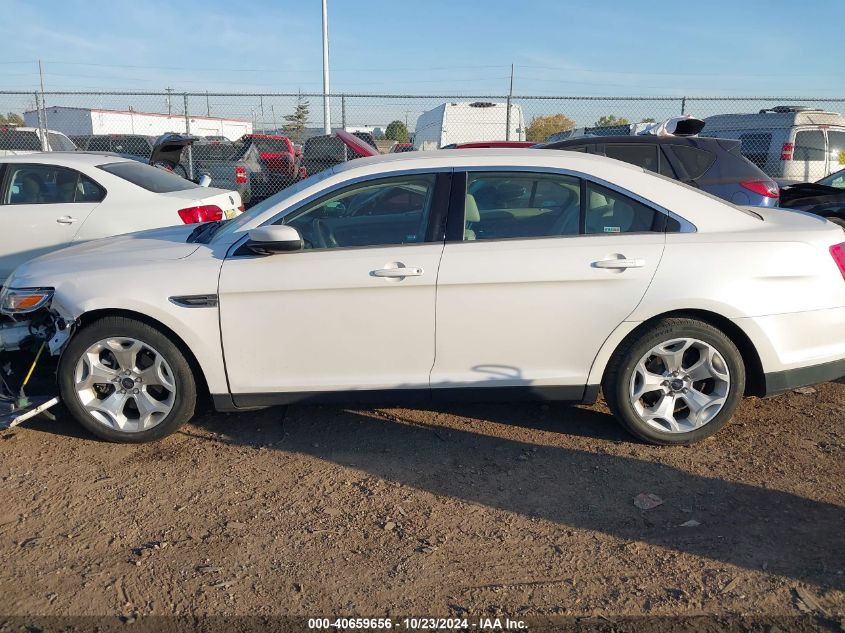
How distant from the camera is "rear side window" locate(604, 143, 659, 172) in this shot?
778 centimetres

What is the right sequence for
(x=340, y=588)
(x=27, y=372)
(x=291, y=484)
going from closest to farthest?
(x=340, y=588) → (x=291, y=484) → (x=27, y=372)

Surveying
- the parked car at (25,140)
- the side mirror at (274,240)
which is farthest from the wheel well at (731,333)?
the parked car at (25,140)

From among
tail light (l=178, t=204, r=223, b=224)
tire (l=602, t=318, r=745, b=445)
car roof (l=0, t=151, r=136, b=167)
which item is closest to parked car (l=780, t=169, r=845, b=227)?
tire (l=602, t=318, r=745, b=445)

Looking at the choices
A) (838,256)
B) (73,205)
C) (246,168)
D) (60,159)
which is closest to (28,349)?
(73,205)

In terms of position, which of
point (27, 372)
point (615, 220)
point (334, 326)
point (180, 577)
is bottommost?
point (180, 577)

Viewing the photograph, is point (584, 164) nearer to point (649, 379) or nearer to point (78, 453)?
point (649, 379)

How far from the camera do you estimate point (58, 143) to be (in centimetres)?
1642

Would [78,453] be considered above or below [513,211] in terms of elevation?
below

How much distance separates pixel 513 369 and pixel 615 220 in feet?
3.29

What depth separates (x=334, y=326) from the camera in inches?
154

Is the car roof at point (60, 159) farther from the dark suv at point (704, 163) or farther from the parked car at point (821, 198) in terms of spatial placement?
the parked car at point (821, 198)

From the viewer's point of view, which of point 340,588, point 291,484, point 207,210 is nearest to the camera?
point 340,588

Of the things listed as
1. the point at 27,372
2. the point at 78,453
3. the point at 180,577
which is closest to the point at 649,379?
the point at 180,577

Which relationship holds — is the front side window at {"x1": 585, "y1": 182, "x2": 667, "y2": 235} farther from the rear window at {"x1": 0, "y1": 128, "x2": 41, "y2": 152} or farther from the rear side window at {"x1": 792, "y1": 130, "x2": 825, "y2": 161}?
the rear window at {"x1": 0, "y1": 128, "x2": 41, "y2": 152}
